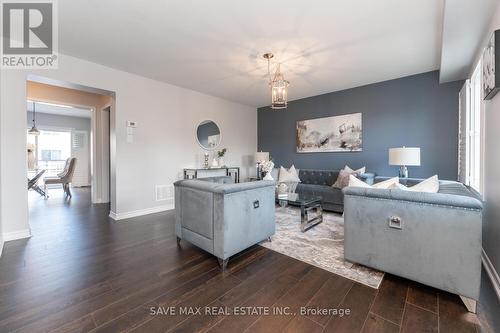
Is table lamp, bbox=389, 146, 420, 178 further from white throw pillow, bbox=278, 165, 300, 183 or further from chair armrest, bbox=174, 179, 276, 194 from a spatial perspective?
chair armrest, bbox=174, 179, 276, 194

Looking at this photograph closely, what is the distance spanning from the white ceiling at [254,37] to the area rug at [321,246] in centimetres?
257

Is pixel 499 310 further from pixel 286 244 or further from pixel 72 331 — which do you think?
pixel 72 331

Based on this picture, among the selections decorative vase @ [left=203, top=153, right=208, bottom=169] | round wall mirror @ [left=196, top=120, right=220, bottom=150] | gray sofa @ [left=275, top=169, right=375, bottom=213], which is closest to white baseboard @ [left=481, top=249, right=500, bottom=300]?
gray sofa @ [left=275, top=169, right=375, bottom=213]

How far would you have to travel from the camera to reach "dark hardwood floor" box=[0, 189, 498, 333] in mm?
1388

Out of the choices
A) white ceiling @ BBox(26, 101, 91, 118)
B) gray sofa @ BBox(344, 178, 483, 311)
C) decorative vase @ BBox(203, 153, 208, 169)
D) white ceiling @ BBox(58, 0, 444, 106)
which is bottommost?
gray sofa @ BBox(344, 178, 483, 311)

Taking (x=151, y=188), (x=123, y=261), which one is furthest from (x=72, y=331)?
(x=151, y=188)

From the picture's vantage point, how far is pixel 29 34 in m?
2.63

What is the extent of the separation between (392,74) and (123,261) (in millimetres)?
5029

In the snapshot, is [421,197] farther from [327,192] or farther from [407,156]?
[327,192]

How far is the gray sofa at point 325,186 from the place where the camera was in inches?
157

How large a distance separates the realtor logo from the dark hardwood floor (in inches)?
96.2

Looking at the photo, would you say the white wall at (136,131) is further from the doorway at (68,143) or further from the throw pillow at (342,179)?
the throw pillow at (342,179)

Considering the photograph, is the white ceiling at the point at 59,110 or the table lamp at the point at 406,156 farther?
the white ceiling at the point at 59,110

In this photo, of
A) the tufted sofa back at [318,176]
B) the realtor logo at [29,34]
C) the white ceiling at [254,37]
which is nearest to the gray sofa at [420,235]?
the white ceiling at [254,37]
